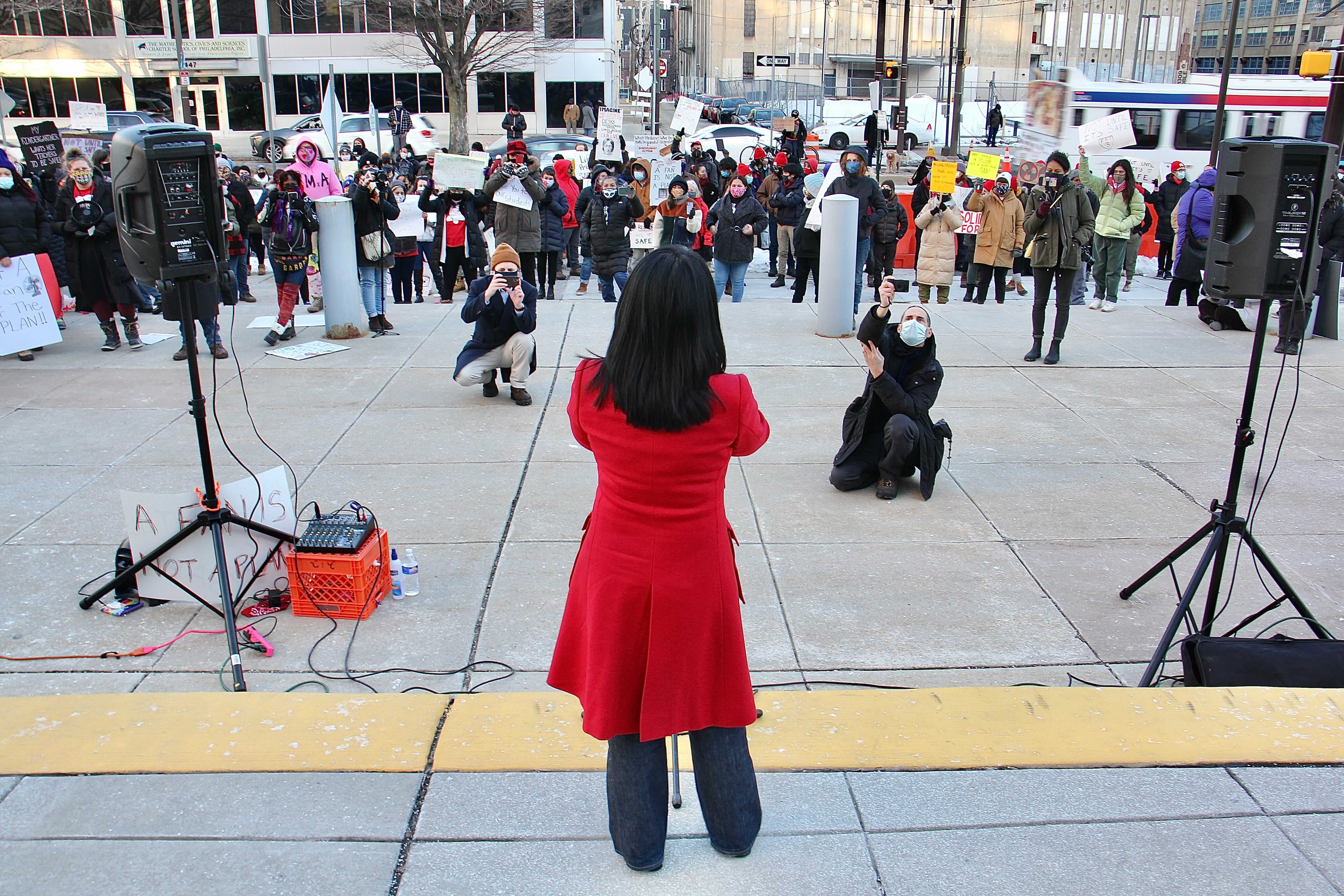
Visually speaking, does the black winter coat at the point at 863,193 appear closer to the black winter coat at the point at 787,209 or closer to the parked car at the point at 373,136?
→ the black winter coat at the point at 787,209

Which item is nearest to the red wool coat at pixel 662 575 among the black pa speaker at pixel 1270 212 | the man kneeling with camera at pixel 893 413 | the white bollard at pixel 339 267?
the black pa speaker at pixel 1270 212

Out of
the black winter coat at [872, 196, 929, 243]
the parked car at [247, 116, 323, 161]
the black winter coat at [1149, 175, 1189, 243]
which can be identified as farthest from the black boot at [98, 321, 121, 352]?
the parked car at [247, 116, 323, 161]

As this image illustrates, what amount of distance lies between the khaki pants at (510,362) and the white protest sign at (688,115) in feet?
33.1

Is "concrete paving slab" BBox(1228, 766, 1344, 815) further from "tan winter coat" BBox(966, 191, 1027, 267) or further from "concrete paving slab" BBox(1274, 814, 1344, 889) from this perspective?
"tan winter coat" BBox(966, 191, 1027, 267)

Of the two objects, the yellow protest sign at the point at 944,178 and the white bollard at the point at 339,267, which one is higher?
the yellow protest sign at the point at 944,178

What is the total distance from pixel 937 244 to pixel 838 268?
2.87 meters

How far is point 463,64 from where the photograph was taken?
37438 mm

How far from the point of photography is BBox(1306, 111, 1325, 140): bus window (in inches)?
1018

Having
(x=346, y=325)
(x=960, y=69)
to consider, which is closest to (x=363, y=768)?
(x=346, y=325)

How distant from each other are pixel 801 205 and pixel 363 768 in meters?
12.5

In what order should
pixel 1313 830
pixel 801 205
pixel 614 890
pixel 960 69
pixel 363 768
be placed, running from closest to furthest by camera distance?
pixel 614 890, pixel 1313 830, pixel 363 768, pixel 801 205, pixel 960 69

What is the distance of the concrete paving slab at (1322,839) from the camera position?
2.97 metres

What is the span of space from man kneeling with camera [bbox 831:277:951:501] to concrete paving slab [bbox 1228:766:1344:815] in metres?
3.09

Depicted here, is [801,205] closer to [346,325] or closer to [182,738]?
[346,325]
